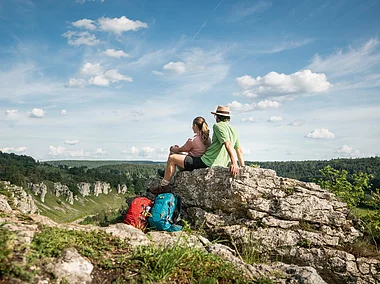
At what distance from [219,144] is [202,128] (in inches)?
31.3

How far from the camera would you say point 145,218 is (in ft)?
30.2

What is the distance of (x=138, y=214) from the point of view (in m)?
9.09

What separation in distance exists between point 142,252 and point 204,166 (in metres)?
5.87

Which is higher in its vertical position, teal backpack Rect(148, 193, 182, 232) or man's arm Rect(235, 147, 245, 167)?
man's arm Rect(235, 147, 245, 167)

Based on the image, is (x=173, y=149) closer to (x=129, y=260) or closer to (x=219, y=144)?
(x=219, y=144)

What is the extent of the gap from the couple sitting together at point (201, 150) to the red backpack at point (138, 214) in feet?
4.48

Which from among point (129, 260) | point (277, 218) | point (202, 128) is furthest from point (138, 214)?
point (277, 218)

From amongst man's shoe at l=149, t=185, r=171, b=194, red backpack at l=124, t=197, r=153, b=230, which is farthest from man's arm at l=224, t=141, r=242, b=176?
red backpack at l=124, t=197, r=153, b=230

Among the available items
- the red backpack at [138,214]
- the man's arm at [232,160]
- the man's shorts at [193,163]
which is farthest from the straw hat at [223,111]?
the red backpack at [138,214]

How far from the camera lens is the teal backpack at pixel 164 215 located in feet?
29.4

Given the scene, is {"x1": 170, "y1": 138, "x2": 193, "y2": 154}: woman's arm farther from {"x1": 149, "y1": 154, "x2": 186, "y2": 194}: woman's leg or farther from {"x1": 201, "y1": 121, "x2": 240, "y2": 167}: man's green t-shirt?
{"x1": 201, "y1": 121, "x2": 240, "y2": 167}: man's green t-shirt

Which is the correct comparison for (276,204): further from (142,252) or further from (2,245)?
(2,245)

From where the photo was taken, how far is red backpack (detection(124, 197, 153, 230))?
29.4ft

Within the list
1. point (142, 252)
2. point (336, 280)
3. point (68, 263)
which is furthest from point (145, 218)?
point (336, 280)
